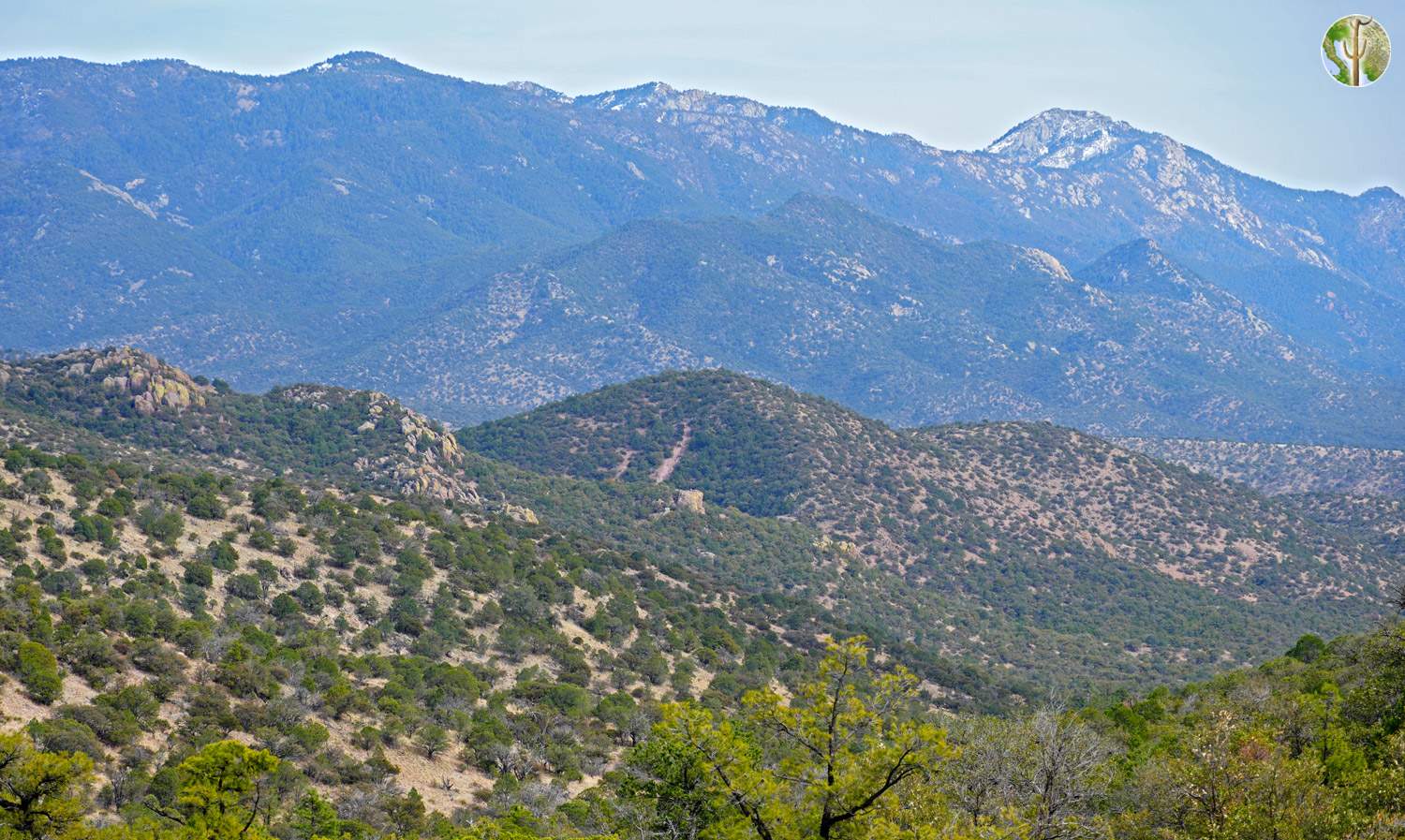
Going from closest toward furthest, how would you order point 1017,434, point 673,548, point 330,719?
point 330,719 → point 673,548 → point 1017,434

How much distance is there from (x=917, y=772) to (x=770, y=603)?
5882 cm

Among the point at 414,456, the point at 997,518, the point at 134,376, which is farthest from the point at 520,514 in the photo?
the point at 997,518

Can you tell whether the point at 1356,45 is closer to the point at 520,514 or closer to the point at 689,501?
the point at 520,514

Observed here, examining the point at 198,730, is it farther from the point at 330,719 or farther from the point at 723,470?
the point at 723,470

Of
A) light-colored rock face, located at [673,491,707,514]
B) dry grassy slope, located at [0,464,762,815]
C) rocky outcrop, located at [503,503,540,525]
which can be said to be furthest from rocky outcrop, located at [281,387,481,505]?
dry grassy slope, located at [0,464,762,815]

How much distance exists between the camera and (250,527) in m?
56.5

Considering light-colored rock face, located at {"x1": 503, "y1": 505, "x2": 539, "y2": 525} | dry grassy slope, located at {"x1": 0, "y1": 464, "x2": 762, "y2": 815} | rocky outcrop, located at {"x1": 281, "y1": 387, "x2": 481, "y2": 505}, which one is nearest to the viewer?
dry grassy slope, located at {"x1": 0, "y1": 464, "x2": 762, "y2": 815}

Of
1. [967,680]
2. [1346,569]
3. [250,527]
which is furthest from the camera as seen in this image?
[1346,569]

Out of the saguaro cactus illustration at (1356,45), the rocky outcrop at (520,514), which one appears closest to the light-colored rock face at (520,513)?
the rocky outcrop at (520,514)

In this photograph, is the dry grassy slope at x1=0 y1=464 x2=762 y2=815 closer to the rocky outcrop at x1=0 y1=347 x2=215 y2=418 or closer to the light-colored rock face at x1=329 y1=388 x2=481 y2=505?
the light-colored rock face at x1=329 y1=388 x2=481 y2=505

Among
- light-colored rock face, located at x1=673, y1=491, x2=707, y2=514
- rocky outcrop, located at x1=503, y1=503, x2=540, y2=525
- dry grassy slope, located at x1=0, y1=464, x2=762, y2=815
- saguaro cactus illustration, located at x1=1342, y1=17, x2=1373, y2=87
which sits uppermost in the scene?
saguaro cactus illustration, located at x1=1342, y1=17, x2=1373, y2=87

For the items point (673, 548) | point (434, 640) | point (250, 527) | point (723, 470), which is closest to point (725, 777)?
point (434, 640)

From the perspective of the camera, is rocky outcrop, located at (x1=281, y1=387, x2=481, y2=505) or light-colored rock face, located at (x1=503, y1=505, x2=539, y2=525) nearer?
light-colored rock face, located at (x1=503, y1=505, x2=539, y2=525)

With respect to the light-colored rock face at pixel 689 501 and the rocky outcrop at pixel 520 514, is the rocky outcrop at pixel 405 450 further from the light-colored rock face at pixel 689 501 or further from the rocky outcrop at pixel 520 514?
the light-colored rock face at pixel 689 501
